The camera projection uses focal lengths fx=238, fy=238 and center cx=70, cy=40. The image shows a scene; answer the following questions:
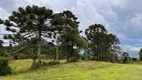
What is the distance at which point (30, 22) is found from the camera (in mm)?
30094

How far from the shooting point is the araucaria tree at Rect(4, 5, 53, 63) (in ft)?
98.9

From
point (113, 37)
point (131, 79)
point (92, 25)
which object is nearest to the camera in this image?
point (131, 79)

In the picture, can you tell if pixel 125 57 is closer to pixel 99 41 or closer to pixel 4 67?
pixel 99 41

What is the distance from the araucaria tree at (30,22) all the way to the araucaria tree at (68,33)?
4.29 ft

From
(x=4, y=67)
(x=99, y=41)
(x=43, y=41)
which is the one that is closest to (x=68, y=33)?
(x=43, y=41)

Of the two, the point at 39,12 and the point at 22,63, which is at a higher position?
the point at 39,12

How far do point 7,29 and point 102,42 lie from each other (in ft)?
97.5

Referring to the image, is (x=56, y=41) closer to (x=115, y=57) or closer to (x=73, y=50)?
(x=73, y=50)

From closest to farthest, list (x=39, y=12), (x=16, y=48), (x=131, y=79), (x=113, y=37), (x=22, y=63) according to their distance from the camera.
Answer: (x=131, y=79), (x=39, y=12), (x=16, y=48), (x=22, y=63), (x=113, y=37)

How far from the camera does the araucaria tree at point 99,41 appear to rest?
5406 cm

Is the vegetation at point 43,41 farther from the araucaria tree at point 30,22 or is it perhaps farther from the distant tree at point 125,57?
the distant tree at point 125,57

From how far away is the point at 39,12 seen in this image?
30219 millimetres

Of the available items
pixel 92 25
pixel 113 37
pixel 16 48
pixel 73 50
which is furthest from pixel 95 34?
pixel 16 48

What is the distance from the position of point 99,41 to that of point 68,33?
23000mm
